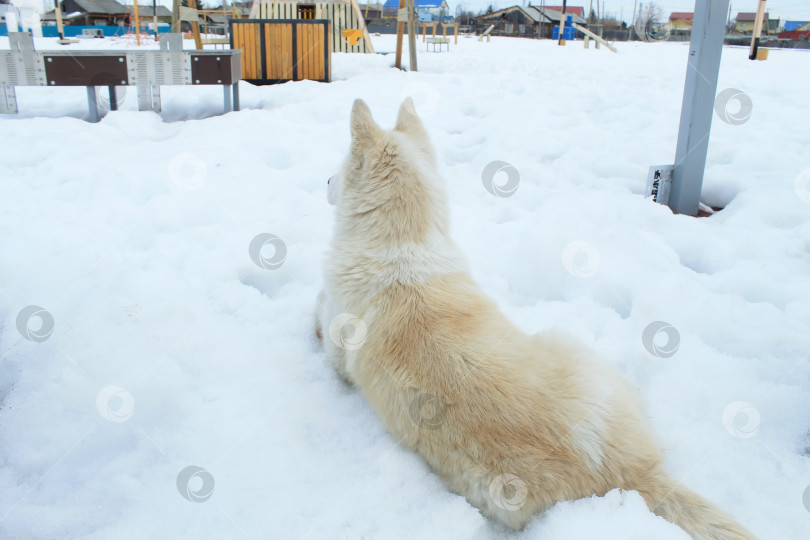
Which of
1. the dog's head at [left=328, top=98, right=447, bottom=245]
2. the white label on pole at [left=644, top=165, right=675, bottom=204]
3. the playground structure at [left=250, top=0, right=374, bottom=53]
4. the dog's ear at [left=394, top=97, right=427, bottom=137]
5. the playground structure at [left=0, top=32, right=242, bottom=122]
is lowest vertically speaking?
the white label on pole at [left=644, top=165, right=675, bottom=204]

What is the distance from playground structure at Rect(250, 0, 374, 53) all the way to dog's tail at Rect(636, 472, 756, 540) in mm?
15733

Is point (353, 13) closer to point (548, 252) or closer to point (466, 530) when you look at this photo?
point (548, 252)

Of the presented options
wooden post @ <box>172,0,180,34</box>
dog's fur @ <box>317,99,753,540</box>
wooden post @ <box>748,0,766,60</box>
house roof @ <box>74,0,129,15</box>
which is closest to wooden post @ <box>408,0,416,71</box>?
wooden post @ <box>172,0,180,34</box>

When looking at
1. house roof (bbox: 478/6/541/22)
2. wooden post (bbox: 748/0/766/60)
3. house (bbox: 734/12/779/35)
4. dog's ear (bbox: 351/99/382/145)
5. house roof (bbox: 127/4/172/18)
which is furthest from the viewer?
house roof (bbox: 478/6/541/22)

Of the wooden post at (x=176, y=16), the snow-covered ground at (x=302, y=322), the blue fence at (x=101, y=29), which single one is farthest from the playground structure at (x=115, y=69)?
the blue fence at (x=101, y=29)

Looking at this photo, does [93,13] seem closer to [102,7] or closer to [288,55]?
[102,7]

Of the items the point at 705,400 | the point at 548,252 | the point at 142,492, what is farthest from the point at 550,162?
the point at 142,492

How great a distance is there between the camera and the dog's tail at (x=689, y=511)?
156 cm

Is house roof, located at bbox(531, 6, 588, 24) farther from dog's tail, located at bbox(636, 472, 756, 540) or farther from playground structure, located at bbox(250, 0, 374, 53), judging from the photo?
dog's tail, located at bbox(636, 472, 756, 540)

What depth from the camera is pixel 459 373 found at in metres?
1.86

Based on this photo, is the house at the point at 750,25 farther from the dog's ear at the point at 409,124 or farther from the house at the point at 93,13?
the house at the point at 93,13

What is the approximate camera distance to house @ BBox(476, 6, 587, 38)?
5600 cm

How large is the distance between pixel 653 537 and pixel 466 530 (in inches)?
23.8

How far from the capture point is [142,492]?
1.98 metres
